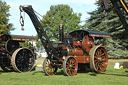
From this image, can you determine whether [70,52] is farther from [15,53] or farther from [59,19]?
[59,19]

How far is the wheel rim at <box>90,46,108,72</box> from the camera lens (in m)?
12.6

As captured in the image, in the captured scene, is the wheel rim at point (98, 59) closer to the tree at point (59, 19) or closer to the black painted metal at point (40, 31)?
the black painted metal at point (40, 31)

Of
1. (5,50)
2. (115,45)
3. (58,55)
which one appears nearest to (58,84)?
(58,55)

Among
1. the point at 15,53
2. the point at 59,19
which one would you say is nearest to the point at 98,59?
the point at 15,53

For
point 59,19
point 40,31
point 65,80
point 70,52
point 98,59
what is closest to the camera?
point 65,80

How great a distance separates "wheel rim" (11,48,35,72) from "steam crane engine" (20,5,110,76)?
90.0 inches

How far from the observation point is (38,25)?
11281 mm

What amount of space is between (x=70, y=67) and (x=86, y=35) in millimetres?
3035

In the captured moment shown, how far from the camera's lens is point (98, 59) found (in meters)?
13.0

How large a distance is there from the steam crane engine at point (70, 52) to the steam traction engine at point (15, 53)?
7.63 feet

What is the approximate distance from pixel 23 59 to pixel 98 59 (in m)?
5.00

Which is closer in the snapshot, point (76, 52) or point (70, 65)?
point (70, 65)

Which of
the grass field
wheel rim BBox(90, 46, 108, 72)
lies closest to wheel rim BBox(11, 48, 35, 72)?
the grass field

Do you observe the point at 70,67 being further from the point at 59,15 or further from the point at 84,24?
the point at 59,15
